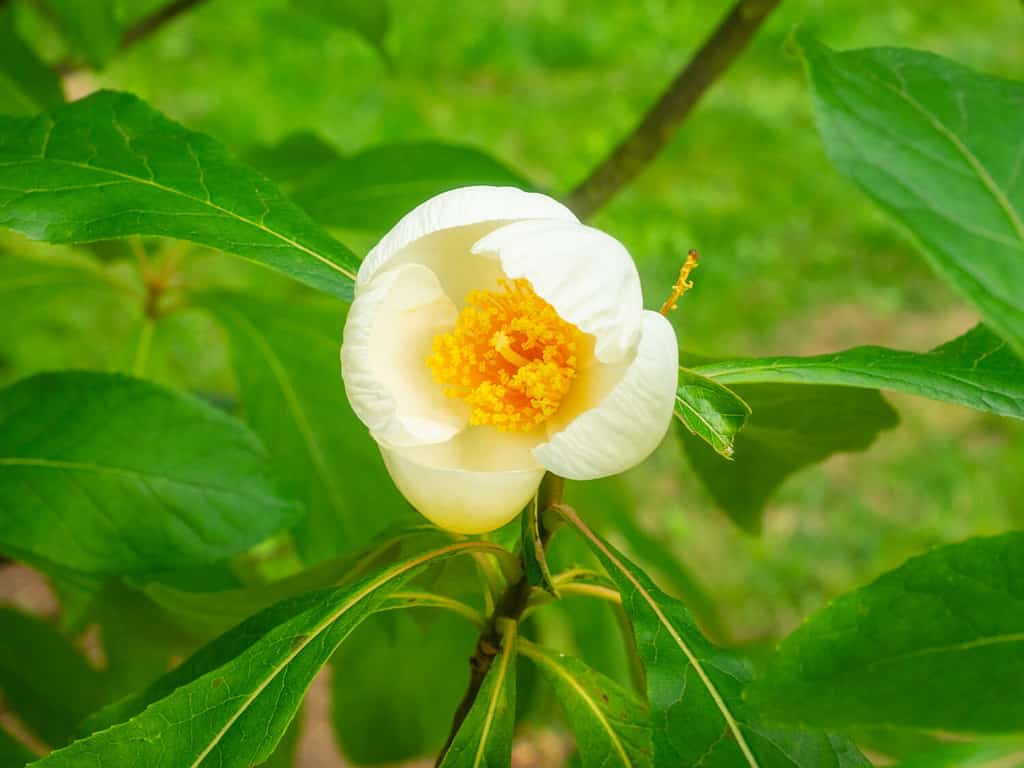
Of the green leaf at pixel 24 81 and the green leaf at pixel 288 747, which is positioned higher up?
the green leaf at pixel 24 81

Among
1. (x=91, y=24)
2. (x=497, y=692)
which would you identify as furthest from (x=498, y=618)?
(x=91, y=24)

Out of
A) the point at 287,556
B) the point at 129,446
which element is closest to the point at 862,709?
the point at 129,446

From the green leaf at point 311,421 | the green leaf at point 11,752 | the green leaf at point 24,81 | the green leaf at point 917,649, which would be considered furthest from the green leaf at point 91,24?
the green leaf at point 917,649

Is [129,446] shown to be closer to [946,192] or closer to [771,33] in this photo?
[946,192]

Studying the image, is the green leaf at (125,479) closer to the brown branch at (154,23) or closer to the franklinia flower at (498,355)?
the franklinia flower at (498,355)

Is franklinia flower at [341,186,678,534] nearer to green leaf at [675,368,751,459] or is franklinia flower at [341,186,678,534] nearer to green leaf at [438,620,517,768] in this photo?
green leaf at [675,368,751,459]

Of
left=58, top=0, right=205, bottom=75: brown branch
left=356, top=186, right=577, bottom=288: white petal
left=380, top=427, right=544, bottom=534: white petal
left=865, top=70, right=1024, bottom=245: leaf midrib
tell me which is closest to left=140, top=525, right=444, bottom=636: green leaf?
left=380, top=427, right=544, bottom=534: white petal
